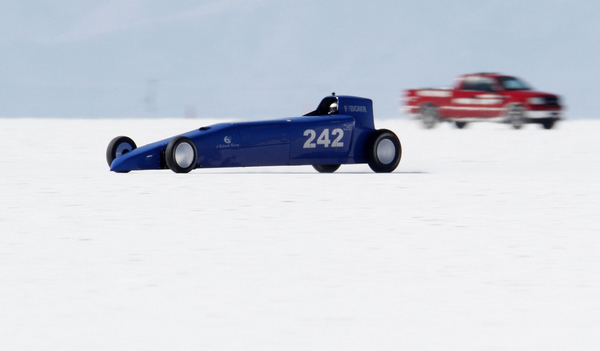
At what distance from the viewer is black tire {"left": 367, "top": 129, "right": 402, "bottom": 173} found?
14.6 m

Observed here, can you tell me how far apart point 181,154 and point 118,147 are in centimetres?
141

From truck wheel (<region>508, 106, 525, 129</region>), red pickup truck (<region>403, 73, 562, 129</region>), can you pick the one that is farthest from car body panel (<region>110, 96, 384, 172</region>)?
red pickup truck (<region>403, 73, 562, 129</region>)

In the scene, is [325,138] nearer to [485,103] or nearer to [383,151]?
[383,151]

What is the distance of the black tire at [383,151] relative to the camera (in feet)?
48.0

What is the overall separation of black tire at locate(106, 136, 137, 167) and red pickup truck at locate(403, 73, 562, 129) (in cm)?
1760

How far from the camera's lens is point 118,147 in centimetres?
1456

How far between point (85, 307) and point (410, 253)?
2.57m

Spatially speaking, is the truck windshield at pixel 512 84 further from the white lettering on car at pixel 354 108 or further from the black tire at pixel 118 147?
the black tire at pixel 118 147

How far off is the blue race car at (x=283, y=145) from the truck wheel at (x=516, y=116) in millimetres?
15680

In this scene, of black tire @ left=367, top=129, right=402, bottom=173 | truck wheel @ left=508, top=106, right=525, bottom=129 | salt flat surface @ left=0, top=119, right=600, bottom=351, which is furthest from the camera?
truck wheel @ left=508, top=106, right=525, bottom=129

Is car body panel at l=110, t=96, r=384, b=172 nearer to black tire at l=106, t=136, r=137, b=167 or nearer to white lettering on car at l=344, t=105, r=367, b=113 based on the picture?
white lettering on car at l=344, t=105, r=367, b=113

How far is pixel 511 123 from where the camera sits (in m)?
30.6

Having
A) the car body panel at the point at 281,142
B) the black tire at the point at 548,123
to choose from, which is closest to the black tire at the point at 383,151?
the car body panel at the point at 281,142

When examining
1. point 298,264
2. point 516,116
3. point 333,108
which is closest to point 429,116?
point 516,116
